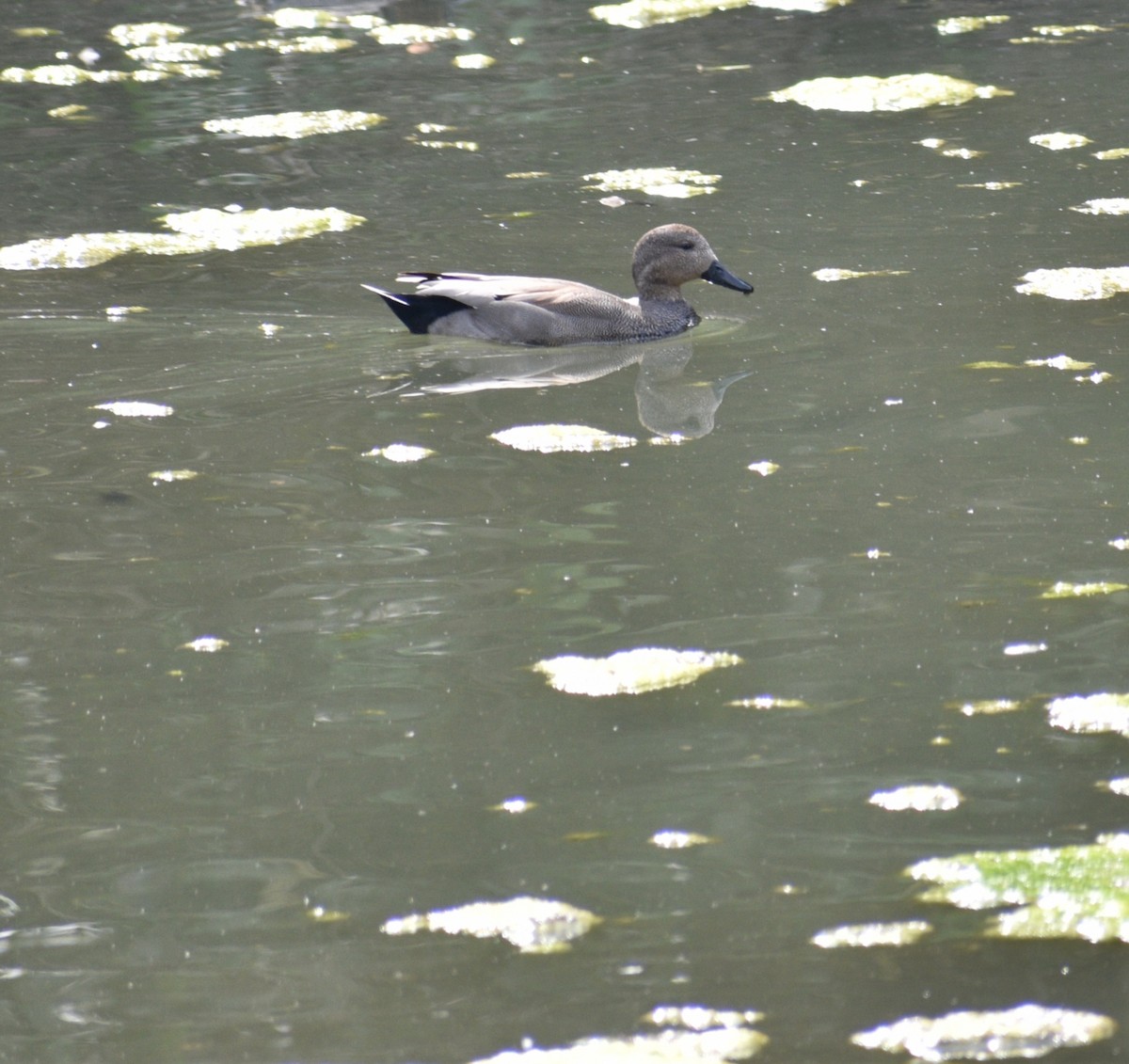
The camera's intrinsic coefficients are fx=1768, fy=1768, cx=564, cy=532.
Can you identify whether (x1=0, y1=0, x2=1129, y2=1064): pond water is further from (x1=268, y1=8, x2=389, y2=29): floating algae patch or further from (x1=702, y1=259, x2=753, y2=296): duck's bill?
(x1=268, y1=8, x2=389, y2=29): floating algae patch

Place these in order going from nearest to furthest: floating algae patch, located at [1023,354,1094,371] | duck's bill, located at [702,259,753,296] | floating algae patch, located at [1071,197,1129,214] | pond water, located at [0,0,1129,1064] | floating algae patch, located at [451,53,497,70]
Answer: pond water, located at [0,0,1129,1064] → floating algae patch, located at [1023,354,1094,371] → duck's bill, located at [702,259,753,296] → floating algae patch, located at [1071,197,1129,214] → floating algae patch, located at [451,53,497,70]

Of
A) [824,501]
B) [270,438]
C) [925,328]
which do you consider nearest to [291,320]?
[270,438]

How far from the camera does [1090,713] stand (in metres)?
3.54

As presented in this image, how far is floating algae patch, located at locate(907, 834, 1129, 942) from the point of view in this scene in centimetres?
→ 287

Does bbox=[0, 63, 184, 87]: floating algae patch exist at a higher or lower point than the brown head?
higher

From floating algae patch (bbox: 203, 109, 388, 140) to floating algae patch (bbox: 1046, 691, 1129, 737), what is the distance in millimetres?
7509

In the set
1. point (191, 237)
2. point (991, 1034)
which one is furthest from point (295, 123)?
point (991, 1034)

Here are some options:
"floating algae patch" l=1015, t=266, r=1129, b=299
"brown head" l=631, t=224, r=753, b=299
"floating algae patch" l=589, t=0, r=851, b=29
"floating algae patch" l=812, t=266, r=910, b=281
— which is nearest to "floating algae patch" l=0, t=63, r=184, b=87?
"floating algae patch" l=589, t=0, r=851, b=29

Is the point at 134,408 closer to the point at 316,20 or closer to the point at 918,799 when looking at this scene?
the point at 918,799

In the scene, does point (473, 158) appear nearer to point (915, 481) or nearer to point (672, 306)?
point (672, 306)

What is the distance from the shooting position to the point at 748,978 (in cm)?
278

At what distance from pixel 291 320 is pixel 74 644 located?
9.99ft

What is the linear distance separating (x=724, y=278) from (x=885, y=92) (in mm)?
4190

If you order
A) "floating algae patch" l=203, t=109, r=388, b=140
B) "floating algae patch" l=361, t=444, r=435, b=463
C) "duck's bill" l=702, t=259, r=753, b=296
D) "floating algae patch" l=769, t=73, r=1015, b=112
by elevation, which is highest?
"floating algae patch" l=203, t=109, r=388, b=140
